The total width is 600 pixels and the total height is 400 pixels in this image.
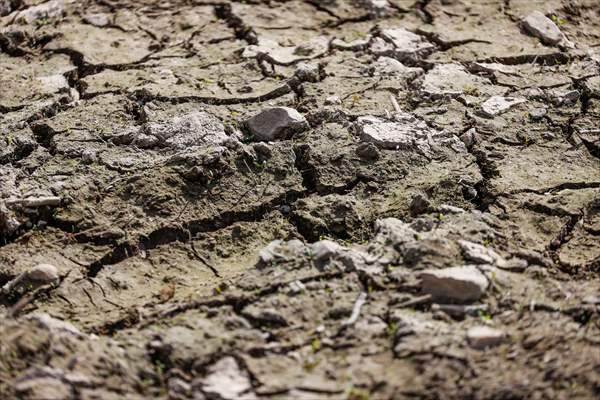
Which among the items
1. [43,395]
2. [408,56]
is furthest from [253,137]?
[43,395]

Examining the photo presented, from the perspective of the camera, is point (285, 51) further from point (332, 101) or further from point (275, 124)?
point (275, 124)

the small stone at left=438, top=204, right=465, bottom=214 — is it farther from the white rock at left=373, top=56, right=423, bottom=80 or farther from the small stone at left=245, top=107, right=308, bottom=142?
the white rock at left=373, top=56, right=423, bottom=80

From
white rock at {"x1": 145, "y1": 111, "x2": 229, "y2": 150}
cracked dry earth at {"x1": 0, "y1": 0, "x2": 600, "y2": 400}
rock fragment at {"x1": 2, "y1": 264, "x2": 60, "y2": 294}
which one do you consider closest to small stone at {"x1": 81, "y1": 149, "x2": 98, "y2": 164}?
cracked dry earth at {"x1": 0, "y1": 0, "x2": 600, "y2": 400}

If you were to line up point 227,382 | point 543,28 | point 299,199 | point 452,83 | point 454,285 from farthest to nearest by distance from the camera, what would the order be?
1. point 543,28
2. point 452,83
3. point 299,199
4. point 454,285
5. point 227,382

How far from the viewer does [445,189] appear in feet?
10.4

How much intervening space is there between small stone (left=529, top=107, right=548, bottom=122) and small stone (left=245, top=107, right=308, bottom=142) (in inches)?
45.5

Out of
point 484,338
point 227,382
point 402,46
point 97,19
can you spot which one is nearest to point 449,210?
point 484,338

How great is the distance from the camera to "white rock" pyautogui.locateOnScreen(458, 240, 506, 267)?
267cm

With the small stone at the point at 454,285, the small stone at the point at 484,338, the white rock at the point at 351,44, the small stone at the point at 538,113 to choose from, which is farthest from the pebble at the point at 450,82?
the small stone at the point at 484,338

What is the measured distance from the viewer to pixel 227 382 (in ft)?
7.36

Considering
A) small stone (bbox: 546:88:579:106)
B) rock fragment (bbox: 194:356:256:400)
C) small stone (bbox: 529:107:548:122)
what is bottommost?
small stone (bbox: 529:107:548:122)

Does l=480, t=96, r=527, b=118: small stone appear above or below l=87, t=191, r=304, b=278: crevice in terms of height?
above

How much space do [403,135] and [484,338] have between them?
1.34 meters

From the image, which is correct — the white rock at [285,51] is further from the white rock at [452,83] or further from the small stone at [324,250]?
the small stone at [324,250]
